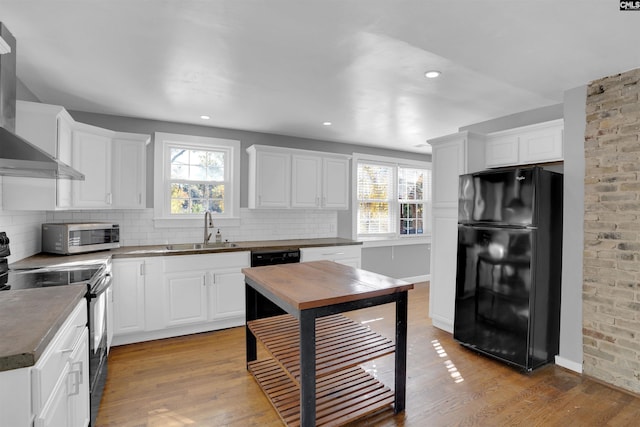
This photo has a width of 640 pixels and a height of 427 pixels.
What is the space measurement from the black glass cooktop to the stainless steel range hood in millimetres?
650

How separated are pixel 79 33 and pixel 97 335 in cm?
193

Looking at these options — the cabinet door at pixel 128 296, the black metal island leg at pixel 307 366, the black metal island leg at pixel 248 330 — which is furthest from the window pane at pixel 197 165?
the black metal island leg at pixel 307 366

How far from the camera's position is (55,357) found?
1.29m

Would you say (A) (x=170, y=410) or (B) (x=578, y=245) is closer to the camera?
(A) (x=170, y=410)

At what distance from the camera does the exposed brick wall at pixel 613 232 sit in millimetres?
2516

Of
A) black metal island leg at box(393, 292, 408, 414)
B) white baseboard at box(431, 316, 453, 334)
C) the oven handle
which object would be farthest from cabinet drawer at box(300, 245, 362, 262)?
the oven handle

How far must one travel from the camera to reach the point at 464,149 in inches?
139

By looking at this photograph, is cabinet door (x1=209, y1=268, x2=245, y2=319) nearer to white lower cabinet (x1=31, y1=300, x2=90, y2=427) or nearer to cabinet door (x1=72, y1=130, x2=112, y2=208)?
cabinet door (x1=72, y1=130, x2=112, y2=208)

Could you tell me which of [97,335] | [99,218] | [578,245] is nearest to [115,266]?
[99,218]

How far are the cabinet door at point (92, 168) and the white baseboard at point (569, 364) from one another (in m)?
4.57

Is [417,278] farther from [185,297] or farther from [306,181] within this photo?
[185,297]

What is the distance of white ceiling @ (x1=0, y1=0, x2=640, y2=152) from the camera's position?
181cm

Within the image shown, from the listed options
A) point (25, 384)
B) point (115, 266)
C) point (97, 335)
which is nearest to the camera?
point (25, 384)

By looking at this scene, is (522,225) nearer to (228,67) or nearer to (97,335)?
(228,67)
